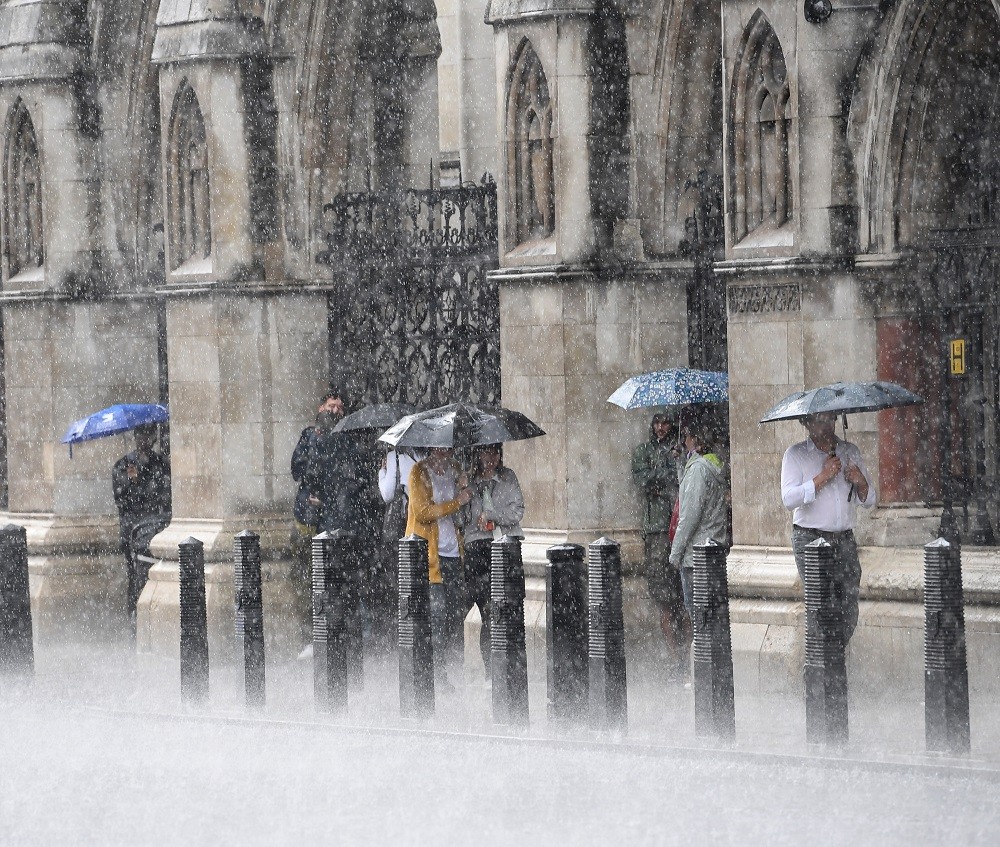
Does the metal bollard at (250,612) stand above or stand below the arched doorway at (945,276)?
below

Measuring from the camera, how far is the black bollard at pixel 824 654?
11.4m

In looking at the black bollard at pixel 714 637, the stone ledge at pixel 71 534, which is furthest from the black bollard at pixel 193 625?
the stone ledge at pixel 71 534

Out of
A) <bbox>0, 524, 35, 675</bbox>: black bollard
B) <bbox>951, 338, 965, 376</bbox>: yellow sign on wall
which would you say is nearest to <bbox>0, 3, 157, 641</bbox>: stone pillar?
<bbox>0, 524, 35, 675</bbox>: black bollard

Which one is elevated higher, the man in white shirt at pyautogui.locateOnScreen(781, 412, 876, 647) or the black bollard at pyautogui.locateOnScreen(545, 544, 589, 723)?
the man in white shirt at pyautogui.locateOnScreen(781, 412, 876, 647)

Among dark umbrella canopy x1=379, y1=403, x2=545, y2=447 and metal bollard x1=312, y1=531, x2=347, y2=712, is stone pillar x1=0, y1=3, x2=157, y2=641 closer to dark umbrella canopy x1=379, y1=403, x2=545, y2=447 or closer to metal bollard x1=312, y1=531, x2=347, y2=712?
dark umbrella canopy x1=379, y1=403, x2=545, y2=447

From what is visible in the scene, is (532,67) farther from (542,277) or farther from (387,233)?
(387,233)

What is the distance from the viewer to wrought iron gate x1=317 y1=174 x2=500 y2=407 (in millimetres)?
17219

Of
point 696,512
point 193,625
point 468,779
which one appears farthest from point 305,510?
point 468,779

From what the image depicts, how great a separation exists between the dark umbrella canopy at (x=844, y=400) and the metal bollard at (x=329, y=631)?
2627 mm

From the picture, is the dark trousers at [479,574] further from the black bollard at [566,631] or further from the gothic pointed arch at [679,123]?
the gothic pointed arch at [679,123]

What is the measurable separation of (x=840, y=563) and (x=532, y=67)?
4681 mm

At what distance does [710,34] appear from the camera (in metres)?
15.8

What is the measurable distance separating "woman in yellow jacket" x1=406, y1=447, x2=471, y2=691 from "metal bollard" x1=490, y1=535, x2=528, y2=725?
5.50ft

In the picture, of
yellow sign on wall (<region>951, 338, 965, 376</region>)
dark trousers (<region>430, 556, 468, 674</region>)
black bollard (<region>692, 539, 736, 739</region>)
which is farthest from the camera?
dark trousers (<region>430, 556, 468, 674</region>)
